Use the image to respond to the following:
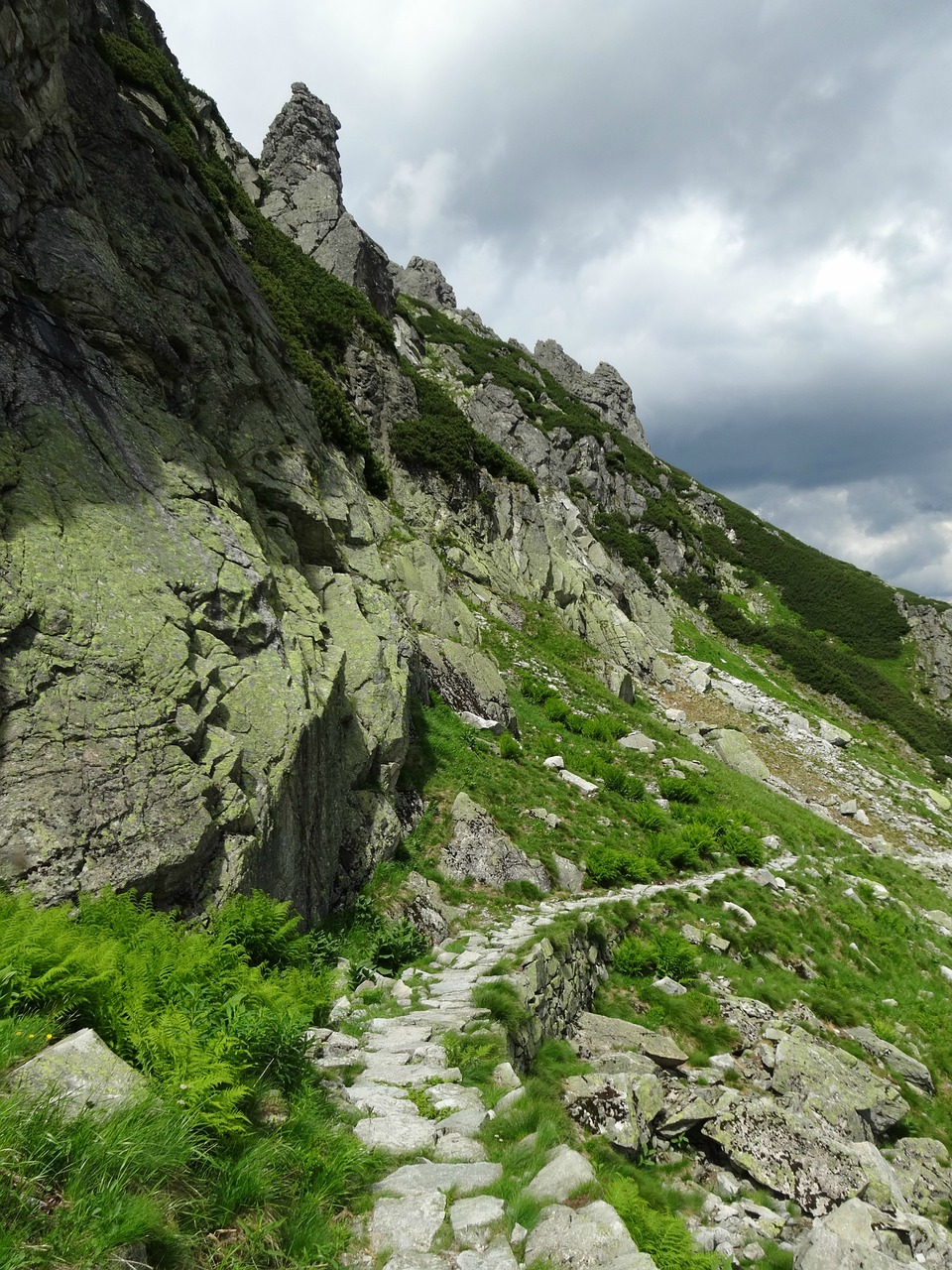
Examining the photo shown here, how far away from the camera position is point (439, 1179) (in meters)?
4.62

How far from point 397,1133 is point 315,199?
216ft

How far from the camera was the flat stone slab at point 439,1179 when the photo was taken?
4.45 meters

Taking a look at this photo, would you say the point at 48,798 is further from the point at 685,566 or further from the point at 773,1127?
the point at 685,566

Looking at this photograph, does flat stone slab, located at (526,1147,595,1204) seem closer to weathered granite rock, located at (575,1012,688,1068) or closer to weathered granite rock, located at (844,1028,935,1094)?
weathered granite rock, located at (575,1012,688,1068)

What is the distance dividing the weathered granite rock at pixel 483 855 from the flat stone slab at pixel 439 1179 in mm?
8620

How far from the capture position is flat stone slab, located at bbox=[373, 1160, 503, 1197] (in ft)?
14.6

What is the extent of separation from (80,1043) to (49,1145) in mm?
749

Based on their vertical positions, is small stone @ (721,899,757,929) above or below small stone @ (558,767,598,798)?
below

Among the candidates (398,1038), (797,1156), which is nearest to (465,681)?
(398,1038)

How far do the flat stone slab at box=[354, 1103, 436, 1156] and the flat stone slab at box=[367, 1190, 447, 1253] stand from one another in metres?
0.67

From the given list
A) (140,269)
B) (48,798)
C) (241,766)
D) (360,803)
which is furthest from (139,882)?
(140,269)

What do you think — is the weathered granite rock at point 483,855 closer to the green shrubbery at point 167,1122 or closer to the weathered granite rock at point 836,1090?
the weathered granite rock at point 836,1090

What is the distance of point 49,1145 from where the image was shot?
2939 millimetres

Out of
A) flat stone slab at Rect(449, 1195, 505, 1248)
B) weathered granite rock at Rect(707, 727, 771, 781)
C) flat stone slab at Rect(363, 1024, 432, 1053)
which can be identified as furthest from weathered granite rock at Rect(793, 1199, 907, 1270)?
weathered granite rock at Rect(707, 727, 771, 781)
